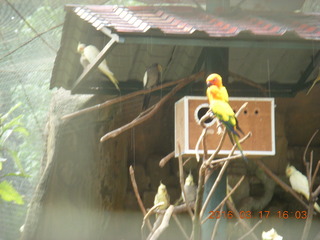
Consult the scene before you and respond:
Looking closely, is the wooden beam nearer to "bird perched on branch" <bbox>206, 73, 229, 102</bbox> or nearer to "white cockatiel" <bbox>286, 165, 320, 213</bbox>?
"white cockatiel" <bbox>286, 165, 320, 213</bbox>

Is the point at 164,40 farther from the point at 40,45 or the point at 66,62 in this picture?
the point at 40,45

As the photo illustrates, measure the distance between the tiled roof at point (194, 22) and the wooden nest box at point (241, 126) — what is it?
47 cm

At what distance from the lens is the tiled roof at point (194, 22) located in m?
3.46

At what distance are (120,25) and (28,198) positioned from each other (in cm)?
262

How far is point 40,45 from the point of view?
5258mm

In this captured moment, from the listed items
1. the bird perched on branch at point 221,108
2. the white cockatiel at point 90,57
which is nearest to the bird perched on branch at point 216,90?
the bird perched on branch at point 221,108

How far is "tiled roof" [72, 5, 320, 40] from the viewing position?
11.3ft

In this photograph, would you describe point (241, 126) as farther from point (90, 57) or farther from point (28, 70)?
point (28, 70)

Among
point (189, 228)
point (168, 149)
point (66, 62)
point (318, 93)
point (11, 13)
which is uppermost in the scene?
point (11, 13)

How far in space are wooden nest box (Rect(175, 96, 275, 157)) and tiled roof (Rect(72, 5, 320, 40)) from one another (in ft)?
1.53

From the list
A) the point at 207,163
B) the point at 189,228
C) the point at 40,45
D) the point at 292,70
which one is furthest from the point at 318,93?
the point at 207,163

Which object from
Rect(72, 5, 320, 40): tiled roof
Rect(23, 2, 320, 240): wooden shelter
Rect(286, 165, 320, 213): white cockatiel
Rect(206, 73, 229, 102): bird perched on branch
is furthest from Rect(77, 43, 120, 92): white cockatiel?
Rect(286, 165, 320, 213): white cockatiel

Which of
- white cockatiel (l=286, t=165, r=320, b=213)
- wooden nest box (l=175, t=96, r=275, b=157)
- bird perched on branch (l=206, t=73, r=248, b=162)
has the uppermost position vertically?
bird perched on branch (l=206, t=73, r=248, b=162)

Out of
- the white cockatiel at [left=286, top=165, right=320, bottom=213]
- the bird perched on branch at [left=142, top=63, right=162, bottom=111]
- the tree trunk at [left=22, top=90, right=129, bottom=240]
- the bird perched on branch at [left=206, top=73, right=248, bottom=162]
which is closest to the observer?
the bird perched on branch at [left=206, top=73, right=248, bottom=162]
